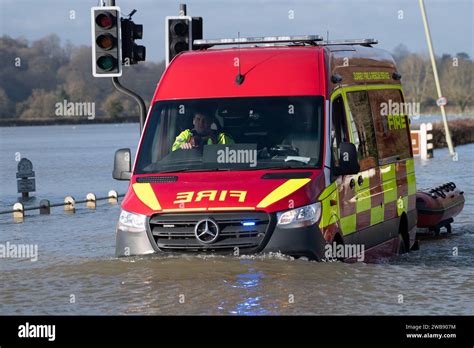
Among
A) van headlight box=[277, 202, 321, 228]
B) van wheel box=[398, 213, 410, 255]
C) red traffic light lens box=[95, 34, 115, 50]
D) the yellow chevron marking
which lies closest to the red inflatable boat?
van wheel box=[398, 213, 410, 255]

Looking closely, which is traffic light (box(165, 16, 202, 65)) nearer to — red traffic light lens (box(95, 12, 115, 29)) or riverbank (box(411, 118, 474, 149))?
red traffic light lens (box(95, 12, 115, 29))

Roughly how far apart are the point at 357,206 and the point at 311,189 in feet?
5.20

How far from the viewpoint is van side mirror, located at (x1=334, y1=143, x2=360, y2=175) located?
12.8 metres

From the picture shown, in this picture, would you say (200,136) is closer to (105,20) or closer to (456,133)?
(105,20)

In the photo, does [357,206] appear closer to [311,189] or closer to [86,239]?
[311,189]

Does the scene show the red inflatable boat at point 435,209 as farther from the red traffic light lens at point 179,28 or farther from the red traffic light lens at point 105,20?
the red traffic light lens at point 105,20

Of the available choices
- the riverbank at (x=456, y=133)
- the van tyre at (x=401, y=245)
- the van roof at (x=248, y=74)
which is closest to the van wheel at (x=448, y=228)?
the van tyre at (x=401, y=245)

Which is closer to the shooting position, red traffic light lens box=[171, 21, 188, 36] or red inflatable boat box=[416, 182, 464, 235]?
red traffic light lens box=[171, 21, 188, 36]

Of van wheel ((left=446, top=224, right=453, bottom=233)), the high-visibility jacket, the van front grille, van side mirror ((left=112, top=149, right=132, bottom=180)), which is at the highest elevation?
the high-visibility jacket

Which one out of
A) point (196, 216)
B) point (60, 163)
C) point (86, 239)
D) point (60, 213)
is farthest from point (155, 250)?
point (60, 163)

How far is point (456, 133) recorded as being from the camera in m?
60.0

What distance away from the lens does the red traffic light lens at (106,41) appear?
1739cm

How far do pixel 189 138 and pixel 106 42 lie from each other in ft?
14.5

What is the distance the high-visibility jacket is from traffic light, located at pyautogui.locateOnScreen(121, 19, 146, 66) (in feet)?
14.7
